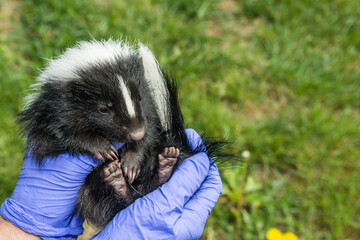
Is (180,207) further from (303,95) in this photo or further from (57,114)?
(303,95)

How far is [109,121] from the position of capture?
2.46m

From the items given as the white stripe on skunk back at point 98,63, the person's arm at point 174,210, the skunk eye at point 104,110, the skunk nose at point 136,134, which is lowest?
the person's arm at point 174,210

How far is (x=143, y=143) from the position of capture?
9.15ft

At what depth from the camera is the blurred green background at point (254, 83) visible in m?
3.77

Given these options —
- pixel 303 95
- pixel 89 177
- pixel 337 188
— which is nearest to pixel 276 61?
pixel 303 95

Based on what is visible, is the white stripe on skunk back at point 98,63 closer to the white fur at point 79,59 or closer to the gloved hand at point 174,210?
the white fur at point 79,59

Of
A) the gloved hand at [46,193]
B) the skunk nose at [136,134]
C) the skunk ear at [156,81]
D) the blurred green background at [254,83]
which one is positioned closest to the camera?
the skunk nose at [136,134]

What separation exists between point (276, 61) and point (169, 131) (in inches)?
92.5

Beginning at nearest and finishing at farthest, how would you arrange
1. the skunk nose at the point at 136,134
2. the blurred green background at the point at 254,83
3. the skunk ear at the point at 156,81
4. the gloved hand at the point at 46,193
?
the skunk nose at the point at 136,134 < the gloved hand at the point at 46,193 < the skunk ear at the point at 156,81 < the blurred green background at the point at 254,83

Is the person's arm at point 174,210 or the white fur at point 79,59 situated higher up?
the white fur at point 79,59

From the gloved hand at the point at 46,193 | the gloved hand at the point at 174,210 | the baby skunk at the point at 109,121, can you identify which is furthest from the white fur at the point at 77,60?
the gloved hand at the point at 174,210

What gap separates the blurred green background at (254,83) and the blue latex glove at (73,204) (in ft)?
3.34

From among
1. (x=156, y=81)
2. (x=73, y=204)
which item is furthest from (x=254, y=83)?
(x=73, y=204)

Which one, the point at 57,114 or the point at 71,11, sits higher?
the point at 71,11
